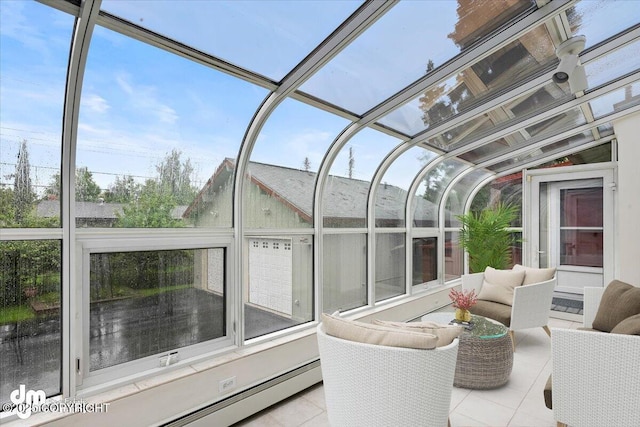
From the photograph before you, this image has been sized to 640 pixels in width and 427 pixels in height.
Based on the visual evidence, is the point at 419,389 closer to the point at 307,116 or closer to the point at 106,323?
the point at 106,323

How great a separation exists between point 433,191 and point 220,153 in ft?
13.2

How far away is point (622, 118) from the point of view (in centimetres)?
439

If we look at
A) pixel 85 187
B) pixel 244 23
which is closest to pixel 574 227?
pixel 244 23

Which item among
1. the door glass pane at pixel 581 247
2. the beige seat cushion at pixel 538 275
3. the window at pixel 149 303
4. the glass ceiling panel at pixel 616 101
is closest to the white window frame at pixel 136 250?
the window at pixel 149 303

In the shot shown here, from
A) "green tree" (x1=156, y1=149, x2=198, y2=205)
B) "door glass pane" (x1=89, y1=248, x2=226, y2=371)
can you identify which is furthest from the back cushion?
"green tree" (x1=156, y1=149, x2=198, y2=205)

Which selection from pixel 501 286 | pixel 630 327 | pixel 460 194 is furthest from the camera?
pixel 460 194

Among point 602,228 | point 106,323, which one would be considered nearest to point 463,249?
point 602,228

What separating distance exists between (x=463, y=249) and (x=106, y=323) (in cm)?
594

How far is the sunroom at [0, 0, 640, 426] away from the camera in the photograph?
1.83 metres

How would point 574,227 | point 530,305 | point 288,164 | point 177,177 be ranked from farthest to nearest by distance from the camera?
point 574,227 < point 530,305 < point 288,164 < point 177,177

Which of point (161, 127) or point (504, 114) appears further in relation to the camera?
point (504, 114)

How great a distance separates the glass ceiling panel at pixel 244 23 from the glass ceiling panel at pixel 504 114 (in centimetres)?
243

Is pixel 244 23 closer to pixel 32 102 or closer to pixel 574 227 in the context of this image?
pixel 32 102

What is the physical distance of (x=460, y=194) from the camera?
6.34 meters
